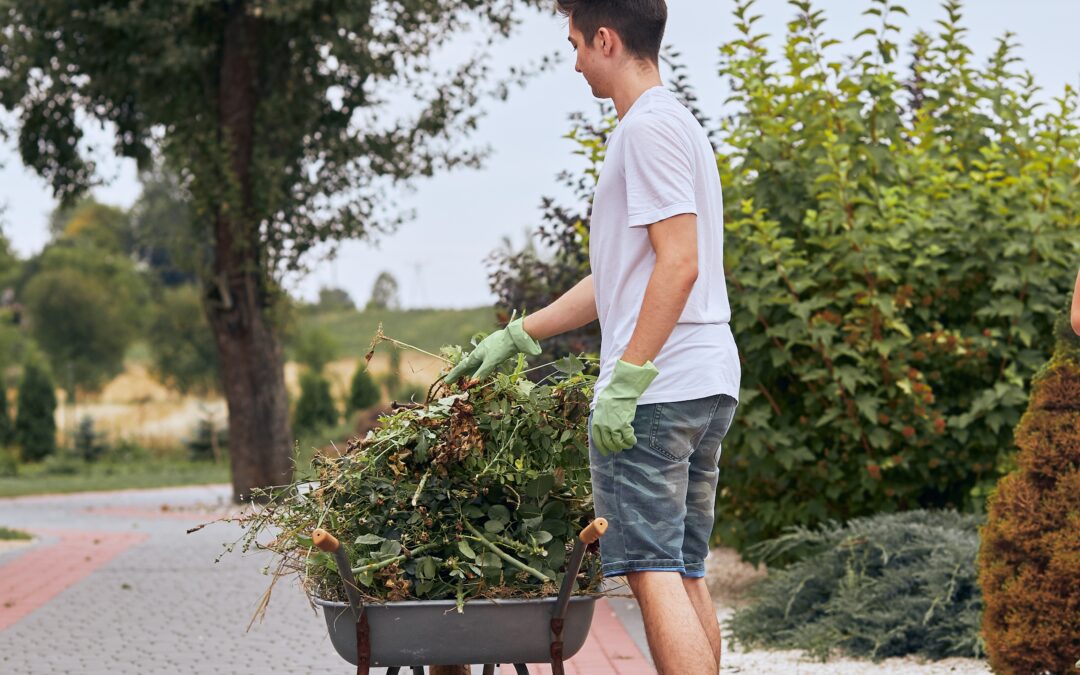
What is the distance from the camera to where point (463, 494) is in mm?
3055

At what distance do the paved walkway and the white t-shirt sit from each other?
1.13 meters

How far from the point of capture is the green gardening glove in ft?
9.12

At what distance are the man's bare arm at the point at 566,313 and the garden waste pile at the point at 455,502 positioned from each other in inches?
5.8

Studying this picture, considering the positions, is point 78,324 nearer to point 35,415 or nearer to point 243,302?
point 35,415

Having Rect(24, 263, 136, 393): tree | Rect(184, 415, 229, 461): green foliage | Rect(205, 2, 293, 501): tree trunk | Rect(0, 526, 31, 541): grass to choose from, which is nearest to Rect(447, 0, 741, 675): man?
Rect(0, 526, 31, 541): grass

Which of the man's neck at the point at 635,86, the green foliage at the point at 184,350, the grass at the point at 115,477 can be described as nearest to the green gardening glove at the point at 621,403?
the man's neck at the point at 635,86

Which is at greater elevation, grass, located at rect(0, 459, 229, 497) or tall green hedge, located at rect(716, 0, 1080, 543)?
tall green hedge, located at rect(716, 0, 1080, 543)

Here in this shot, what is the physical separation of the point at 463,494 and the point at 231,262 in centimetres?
1286

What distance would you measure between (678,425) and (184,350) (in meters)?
40.6

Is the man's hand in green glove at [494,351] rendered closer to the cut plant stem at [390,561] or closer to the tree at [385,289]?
the cut plant stem at [390,561]

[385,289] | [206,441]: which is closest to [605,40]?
[206,441]

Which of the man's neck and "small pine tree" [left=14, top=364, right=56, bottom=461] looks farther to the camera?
"small pine tree" [left=14, top=364, right=56, bottom=461]

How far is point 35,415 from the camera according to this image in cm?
2802

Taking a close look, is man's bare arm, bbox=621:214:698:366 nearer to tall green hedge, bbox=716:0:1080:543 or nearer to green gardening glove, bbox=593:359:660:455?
green gardening glove, bbox=593:359:660:455
